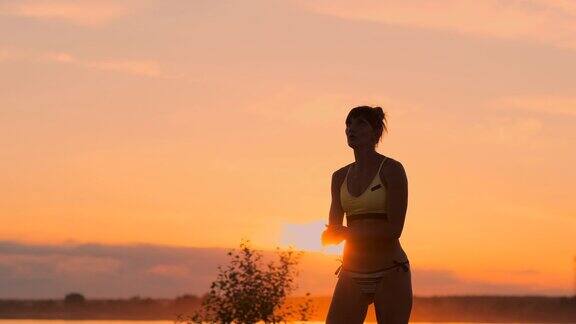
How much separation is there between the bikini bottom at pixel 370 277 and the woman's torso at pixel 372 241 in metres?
0.03

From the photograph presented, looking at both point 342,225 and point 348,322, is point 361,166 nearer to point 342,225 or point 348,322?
point 342,225

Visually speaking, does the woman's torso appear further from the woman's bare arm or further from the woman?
the woman's bare arm

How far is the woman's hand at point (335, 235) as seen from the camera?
1138 cm

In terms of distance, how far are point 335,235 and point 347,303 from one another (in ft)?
2.04

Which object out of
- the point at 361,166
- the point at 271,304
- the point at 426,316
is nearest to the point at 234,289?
the point at 271,304

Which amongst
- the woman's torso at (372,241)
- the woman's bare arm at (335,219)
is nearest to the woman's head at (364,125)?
the woman's torso at (372,241)

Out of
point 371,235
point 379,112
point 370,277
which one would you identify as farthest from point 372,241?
point 379,112

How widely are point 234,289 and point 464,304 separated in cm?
14737

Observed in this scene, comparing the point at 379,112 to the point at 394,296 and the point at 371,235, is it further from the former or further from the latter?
the point at 394,296

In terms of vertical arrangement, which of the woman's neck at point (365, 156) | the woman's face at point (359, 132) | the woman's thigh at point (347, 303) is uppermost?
the woman's face at point (359, 132)

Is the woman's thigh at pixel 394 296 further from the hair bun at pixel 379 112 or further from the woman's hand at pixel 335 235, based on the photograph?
the hair bun at pixel 379 112

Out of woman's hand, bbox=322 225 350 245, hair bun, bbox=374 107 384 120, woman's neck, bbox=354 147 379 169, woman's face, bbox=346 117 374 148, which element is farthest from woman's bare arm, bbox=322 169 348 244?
hair bun, bbox=374 107 384 120

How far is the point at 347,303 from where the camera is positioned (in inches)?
454

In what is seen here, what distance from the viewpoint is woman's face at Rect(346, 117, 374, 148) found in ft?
37.6
